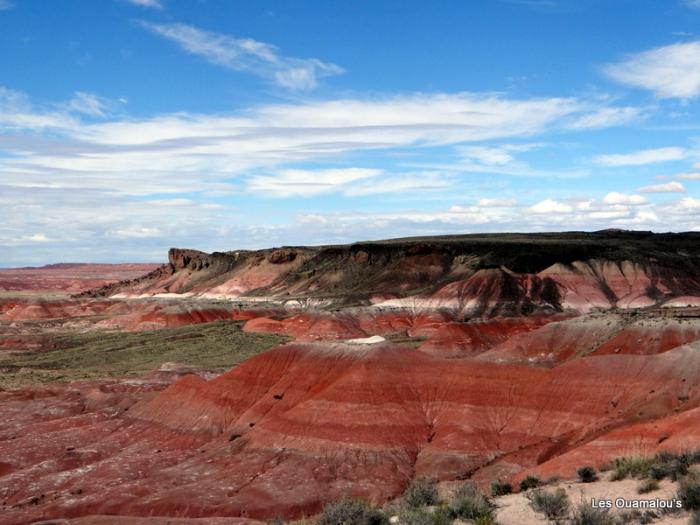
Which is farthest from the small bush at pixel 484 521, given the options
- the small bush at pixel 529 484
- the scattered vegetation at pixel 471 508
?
the small bush at pixel 529 484

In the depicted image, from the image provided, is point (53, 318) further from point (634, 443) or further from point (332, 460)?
point (634, 443)

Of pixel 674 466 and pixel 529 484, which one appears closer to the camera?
pixel 674 466

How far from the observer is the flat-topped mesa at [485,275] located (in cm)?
10538

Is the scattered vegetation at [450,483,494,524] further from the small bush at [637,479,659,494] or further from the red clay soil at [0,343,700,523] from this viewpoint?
the red clay soil at [0,343,700,523]

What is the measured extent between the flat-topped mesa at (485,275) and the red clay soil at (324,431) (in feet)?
197

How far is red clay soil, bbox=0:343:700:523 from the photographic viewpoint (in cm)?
3497

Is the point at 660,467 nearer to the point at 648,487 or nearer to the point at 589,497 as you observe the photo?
the point at 648,487

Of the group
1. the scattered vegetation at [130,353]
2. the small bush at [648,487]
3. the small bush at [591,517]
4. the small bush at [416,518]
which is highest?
the small bush at [591,517]

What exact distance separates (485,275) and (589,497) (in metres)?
94.3

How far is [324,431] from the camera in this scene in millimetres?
40562

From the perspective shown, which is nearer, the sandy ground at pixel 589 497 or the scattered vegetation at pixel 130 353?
the sandy ground at pixel 589 497

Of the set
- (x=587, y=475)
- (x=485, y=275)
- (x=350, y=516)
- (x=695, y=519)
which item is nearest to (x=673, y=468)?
(x=587, y=475)

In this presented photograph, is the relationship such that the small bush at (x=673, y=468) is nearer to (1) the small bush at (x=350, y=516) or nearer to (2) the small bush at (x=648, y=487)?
(2) the small bush at (x=648, y=487)

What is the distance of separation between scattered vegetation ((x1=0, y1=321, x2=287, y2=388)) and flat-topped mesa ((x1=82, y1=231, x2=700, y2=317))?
24254 millimetres
